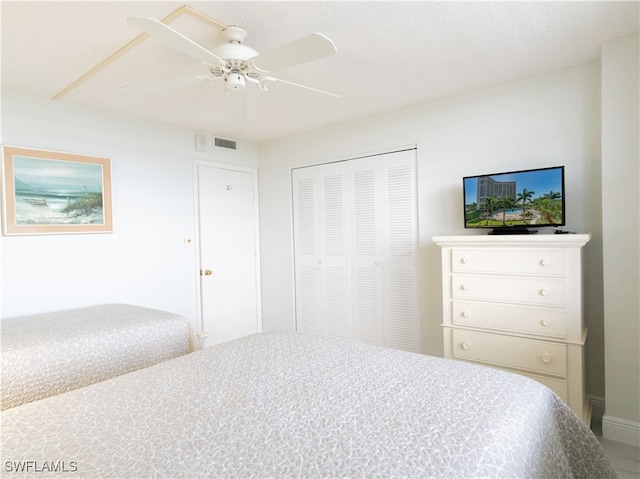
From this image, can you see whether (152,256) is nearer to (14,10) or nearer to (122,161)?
(122,161)

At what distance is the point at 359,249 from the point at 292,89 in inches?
78.1

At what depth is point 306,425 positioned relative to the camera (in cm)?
115

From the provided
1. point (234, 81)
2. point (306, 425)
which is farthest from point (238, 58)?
point (306, 425)

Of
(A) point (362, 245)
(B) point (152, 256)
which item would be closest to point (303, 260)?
(A) point (362, 245)

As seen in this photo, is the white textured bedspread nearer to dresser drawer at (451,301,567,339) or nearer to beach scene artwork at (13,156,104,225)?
dresser drawer at (451,301,567,339)

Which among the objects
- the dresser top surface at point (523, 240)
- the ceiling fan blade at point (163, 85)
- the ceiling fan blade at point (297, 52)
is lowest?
the dresser top surface at point (523, 240)

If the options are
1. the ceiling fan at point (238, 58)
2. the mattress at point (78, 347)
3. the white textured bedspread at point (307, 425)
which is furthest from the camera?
the mattress at point (78, 347)

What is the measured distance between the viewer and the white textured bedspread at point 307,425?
97cm

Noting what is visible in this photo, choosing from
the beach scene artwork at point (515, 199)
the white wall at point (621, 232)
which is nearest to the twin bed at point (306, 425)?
the white wall at point (621, 232)

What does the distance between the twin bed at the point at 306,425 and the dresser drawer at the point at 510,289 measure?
0.99 meters

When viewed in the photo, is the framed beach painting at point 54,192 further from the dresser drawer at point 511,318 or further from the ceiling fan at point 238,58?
the dresser drawer at point 511,318

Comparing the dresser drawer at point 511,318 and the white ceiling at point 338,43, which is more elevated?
the white ceiling at point 338,43

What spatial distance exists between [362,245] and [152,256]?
200cm

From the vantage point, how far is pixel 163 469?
3.17ft
